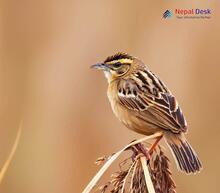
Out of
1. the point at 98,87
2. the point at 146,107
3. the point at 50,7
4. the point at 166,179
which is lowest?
the point at 166,179

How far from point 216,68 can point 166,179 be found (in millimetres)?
4133

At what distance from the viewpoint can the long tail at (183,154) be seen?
4.76 metres

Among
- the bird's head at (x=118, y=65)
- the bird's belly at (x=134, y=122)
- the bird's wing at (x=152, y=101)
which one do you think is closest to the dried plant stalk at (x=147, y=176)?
the bird's wing at (x=152, y=101)

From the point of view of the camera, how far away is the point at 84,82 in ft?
24.9

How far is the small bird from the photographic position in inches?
194

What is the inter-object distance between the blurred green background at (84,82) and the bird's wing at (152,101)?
1.73 meters

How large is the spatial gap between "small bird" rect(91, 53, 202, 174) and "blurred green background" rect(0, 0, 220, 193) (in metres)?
1.63

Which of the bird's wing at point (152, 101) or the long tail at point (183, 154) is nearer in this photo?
the long tail at point (183, 154)

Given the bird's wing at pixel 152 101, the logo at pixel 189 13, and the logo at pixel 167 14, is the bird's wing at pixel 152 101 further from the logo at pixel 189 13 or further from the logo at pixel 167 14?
the logo at pixel 189 13

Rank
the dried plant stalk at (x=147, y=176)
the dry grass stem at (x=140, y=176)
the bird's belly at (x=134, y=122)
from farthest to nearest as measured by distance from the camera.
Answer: the bird's belly at (x=134, y=122) < the dry grass stem at (x=140, y=176) < the dried plant stalk at (x=147, y=176)

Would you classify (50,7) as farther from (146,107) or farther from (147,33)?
(146,107)

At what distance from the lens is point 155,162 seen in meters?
3.89

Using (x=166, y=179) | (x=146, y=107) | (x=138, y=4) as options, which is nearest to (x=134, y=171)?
(x=166, y=179)

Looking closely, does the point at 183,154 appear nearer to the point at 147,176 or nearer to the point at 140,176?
the point at 140,176
